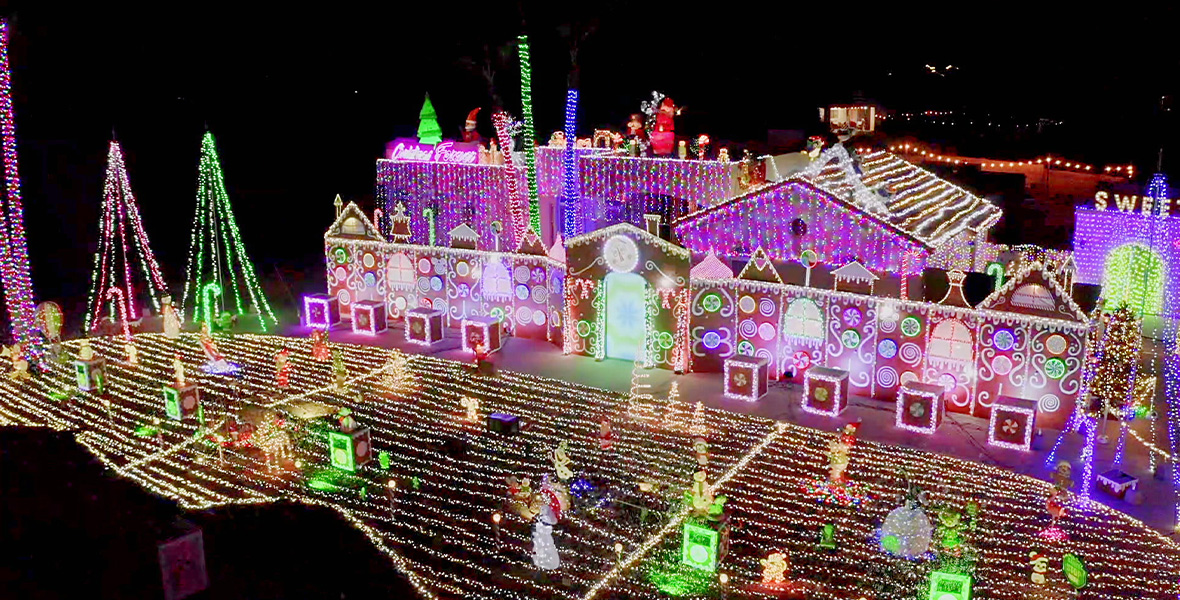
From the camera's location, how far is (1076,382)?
53.3ft

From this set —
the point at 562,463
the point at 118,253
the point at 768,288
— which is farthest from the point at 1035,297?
the point at 118,253

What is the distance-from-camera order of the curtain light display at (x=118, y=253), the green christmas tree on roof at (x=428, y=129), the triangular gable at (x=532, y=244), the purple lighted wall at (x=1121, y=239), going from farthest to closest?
the green christmas tree on roof at (x=428, y=129)
the purple lighted wall at (x=1121, y=239)
the triangular gable at (x=532, y=244)
the curtain light display at (x=118, y=253)

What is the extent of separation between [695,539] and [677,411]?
6.11 m

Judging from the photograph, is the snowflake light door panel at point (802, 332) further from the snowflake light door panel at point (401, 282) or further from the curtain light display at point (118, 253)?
the curtain light display at point (118, 253)

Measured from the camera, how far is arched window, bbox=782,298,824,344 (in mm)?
18562

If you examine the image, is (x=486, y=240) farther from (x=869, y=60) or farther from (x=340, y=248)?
(x=869, y=60)

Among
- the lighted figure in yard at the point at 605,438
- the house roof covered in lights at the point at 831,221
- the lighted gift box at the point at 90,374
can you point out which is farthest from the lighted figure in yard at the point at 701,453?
the lighted gift box at the point at 90,374

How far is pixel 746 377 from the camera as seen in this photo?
1819cm

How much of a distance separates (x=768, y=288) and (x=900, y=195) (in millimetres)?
5248

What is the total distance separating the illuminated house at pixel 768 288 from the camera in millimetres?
16781

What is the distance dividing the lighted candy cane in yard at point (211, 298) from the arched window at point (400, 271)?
15.0 ft

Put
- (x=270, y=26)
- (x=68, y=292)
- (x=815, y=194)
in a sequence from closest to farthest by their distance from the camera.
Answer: (x=815, y=194) → (x=68, y=292) → (x=270, y=26)

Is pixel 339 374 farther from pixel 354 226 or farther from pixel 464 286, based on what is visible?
pixel 354 226

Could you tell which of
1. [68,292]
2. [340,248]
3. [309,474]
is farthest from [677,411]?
[68,292]
